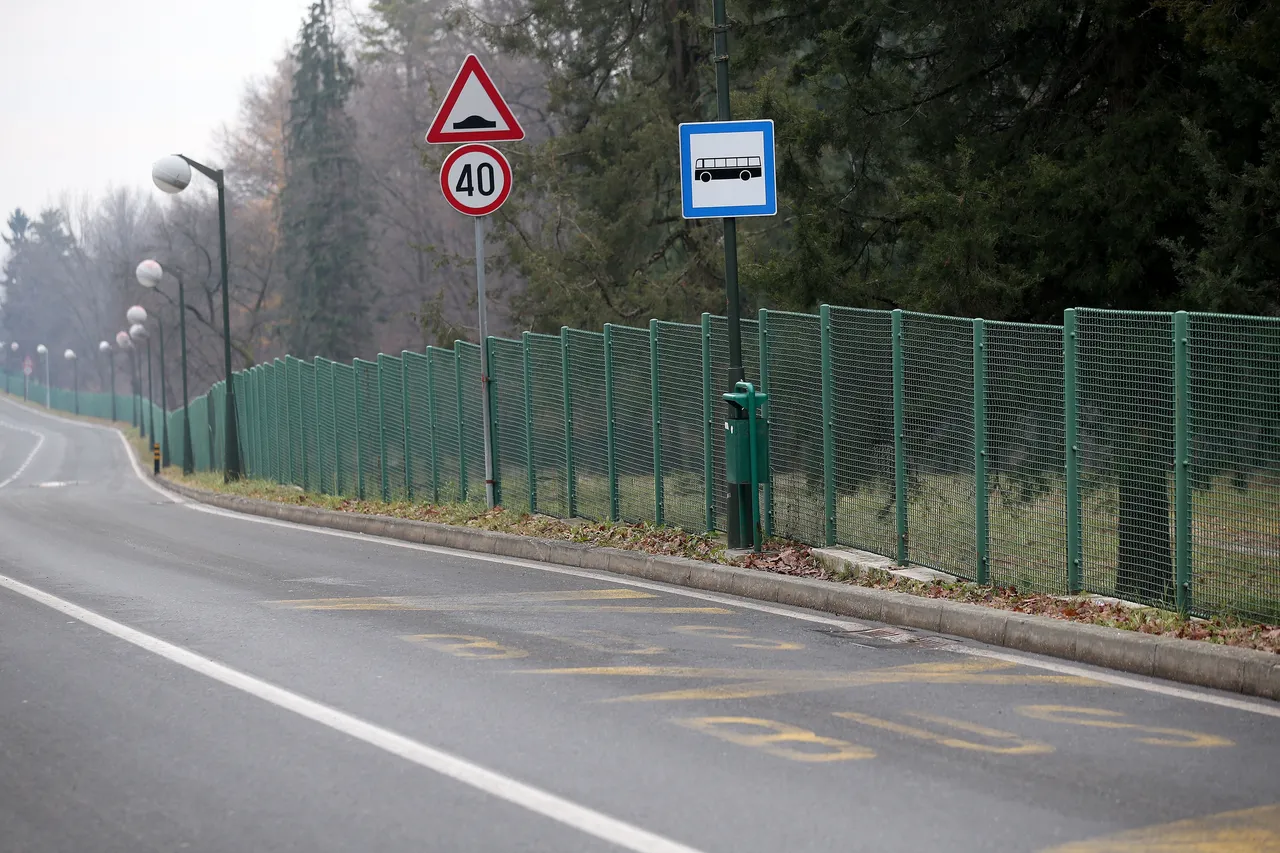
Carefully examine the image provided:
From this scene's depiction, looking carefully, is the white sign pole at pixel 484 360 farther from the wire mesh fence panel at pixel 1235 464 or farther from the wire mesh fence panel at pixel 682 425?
the wire mesh fence panel at pixel 1235 464

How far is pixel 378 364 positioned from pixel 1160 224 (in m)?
13.0

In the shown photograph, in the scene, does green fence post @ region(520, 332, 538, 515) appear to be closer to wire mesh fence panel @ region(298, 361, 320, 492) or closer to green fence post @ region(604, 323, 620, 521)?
green fence post @ region(604, 323, 620, 521)

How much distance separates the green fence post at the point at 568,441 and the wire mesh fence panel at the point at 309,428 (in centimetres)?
1186

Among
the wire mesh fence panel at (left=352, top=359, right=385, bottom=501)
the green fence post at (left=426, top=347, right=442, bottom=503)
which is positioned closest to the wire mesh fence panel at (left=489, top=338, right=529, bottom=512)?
the green fence post at (left=426, top=347, right=442, bottom=503)

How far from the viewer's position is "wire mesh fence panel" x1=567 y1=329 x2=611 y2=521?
16.0 meters

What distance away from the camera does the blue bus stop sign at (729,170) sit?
1239cm

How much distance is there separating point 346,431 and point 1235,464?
18.4 meters

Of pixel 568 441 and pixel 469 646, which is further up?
pixel 568 441

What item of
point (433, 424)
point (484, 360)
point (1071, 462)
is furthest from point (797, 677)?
point (433, 424)

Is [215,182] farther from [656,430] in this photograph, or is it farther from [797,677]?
[797,677]

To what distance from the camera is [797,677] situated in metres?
8.35

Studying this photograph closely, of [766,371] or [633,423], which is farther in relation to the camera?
[633,423]

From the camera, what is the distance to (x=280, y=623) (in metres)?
10.5

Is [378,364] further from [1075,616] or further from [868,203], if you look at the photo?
[1075,616]
